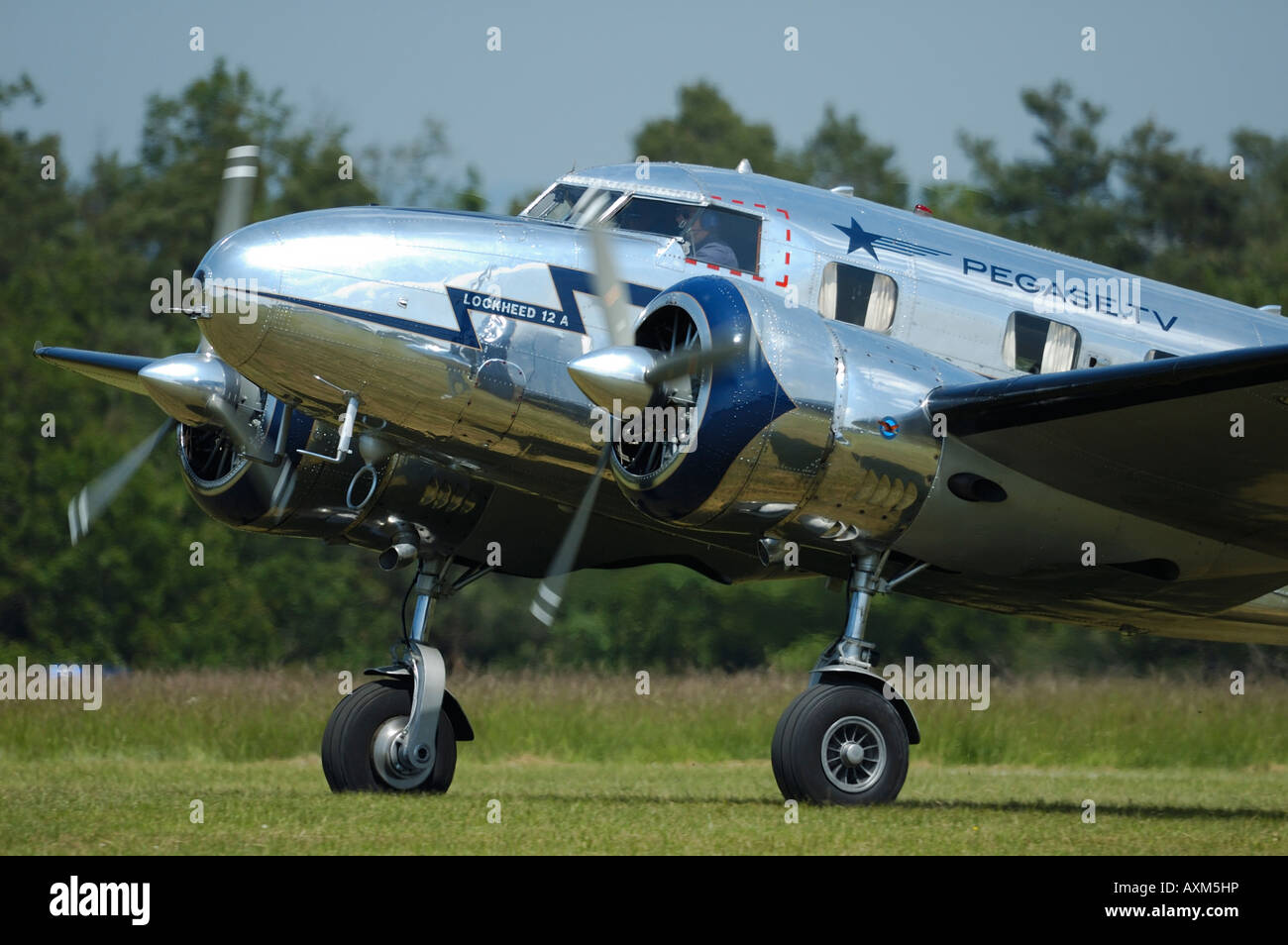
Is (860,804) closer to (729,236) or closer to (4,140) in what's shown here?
(729,236)

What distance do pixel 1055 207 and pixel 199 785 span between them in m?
32.7

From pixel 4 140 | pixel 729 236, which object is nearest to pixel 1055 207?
pixel 4 140

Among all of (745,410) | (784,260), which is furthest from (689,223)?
(745,410)

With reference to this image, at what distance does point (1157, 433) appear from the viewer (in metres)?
9.69

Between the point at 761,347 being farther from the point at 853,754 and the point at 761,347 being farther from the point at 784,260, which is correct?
the point at 853,754

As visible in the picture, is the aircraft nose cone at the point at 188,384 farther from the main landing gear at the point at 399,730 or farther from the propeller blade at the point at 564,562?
the propeller blade at the point at 564,562

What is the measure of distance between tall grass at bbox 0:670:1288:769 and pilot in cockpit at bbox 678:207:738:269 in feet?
31.8

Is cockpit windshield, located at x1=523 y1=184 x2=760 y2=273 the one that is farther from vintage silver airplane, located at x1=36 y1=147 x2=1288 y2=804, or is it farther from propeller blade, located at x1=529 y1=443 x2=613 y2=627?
propeller blade, located at x1=529 y1=443 x2=613 y2=627

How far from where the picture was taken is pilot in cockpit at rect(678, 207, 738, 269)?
1041cm

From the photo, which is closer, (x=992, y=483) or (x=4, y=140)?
(x=992, y=483)

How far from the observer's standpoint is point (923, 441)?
→ 31.6ft

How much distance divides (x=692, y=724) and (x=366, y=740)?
8.83m

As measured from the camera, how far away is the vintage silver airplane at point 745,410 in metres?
9.28

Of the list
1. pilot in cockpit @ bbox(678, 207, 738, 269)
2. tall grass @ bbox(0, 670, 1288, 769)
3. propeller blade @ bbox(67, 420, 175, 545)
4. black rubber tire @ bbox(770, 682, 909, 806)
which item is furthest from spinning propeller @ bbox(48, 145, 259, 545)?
tall grass @ bbox(0, 670, 1288, 769)
